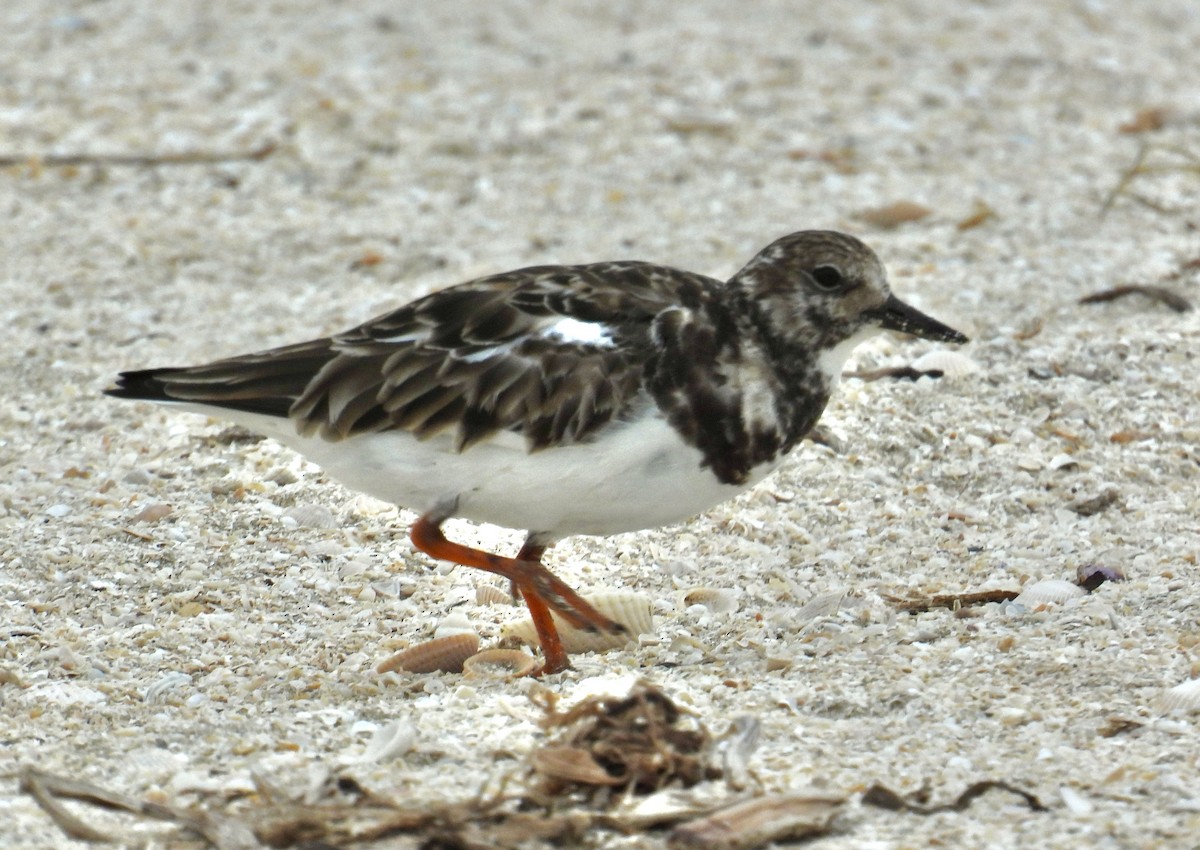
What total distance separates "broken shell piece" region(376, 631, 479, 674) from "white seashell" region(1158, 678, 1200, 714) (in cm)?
126

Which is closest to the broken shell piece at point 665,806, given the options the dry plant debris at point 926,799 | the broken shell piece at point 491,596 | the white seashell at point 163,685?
the dry plant debris at point 926,799

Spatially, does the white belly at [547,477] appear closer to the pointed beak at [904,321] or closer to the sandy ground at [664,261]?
the sandy ground at [664,261]

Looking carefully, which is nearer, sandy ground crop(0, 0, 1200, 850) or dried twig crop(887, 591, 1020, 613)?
sandy ground crop(0, 0, 1200, 850)

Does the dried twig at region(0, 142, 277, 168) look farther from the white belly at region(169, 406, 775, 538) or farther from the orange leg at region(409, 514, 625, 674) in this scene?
the orange leg at region(409, 514, 625, 674)

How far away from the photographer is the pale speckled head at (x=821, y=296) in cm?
321

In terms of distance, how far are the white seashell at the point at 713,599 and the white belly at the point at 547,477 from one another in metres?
0.33

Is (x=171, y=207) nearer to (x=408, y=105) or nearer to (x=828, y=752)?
(x=408, y=105)

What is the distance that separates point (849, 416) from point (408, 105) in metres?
2.85

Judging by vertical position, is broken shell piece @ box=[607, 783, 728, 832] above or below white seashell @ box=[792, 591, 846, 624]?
above

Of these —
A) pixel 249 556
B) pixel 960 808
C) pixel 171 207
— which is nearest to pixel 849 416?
pixel 249 556

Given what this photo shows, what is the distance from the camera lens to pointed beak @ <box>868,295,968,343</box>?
3.30 metres

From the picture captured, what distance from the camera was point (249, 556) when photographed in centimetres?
357

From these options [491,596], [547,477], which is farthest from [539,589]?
[491,596]

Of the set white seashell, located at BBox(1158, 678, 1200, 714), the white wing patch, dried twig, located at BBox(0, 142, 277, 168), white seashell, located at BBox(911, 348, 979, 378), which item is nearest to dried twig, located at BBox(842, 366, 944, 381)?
white seashell, located at BBox(911, 348, 979, 378)
